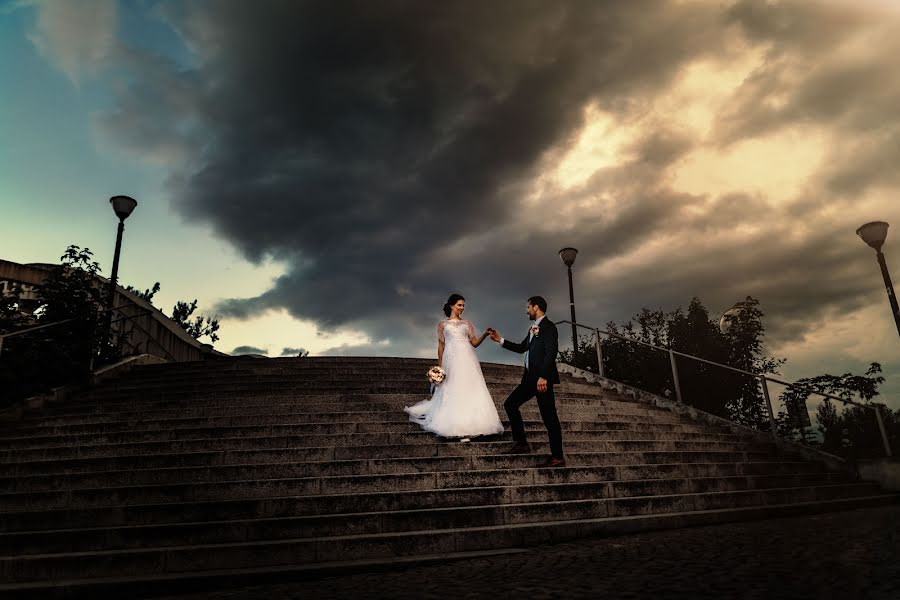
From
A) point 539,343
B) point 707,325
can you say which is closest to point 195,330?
point 539,343

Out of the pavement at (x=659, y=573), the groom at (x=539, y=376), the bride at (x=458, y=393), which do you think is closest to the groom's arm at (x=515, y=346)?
the groom at (x=539, y=376)

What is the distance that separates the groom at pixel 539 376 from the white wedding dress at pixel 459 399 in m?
0.49

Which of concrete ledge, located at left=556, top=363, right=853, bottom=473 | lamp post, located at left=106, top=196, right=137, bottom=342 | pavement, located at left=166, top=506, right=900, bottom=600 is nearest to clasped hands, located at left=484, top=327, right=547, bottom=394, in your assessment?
pavement, located at left=166, top=506, right=900, bottom=600

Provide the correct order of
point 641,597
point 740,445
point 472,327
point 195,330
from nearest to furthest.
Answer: point 641,597
point 472,327
point 740,445
point 195,330

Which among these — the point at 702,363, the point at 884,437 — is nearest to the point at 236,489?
the point at 884,437

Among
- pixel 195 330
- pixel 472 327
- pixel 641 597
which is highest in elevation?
pixel 195 330

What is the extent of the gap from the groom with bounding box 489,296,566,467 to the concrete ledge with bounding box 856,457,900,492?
5.62 metres

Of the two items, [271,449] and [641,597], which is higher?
[271,449]

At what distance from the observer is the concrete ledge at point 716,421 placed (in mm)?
8211

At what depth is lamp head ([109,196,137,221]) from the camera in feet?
37.8

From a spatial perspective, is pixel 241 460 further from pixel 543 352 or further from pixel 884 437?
pixel 884 437

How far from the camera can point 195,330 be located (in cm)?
2402

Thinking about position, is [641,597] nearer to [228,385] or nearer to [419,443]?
[419,443]

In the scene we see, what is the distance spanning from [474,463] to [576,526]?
1.49 m
